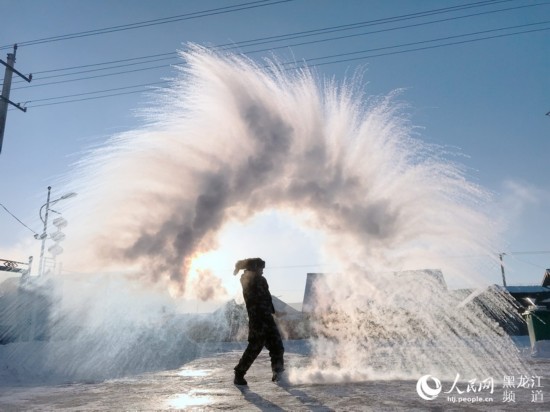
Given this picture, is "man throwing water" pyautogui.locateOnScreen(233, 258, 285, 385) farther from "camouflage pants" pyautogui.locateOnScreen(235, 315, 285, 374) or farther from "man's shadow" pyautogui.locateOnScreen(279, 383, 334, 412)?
"man's shadow" pyautogui.locateOnScreen(279, 383, 334, 412)

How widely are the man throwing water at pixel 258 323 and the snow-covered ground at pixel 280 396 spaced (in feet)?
1.06

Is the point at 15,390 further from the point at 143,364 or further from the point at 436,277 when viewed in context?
the point at 436,277

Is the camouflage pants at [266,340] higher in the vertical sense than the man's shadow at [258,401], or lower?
higher

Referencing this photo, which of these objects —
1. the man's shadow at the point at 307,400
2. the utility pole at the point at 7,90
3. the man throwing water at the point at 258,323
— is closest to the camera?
the man's shadow at the point at 307,400

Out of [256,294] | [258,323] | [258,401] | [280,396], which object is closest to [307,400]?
[280,396]

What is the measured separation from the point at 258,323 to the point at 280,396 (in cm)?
167

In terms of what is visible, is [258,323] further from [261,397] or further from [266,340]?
[261,397]

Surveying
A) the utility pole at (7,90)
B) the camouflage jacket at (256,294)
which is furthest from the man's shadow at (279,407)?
the utility pole at (7,90)

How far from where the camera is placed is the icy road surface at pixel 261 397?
13.3ft

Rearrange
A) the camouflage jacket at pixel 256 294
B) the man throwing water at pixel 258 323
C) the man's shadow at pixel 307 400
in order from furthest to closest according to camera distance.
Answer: the camouflage jacket at pixel 256 294 → the man throwing water at pixel 258 323 → the man's shadow at pixel 307 400

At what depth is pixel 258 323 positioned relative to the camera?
250 inches

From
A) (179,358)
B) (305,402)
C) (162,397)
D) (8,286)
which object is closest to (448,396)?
(305,402)

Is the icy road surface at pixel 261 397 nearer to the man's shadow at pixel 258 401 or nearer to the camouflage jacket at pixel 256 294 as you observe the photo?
the man's shadow at pixel 258 401

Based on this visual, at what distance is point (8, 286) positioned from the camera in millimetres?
32000
